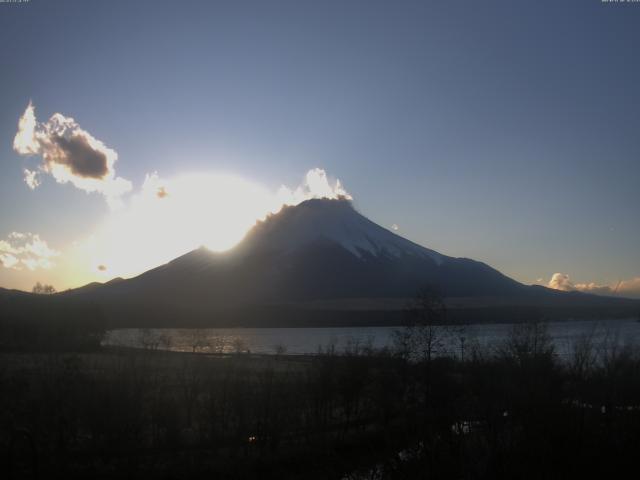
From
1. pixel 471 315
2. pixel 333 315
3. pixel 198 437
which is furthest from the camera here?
pixel 333 315

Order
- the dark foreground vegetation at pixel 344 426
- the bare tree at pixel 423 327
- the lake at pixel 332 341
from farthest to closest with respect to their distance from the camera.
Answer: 1. the lake at pixel 332 341
2. the bare tree at pixel 423 327
3. the dark foreground vegetation at pixel 344 426

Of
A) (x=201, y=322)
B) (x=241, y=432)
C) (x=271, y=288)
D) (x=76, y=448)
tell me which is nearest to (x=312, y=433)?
(x=241, y=432)

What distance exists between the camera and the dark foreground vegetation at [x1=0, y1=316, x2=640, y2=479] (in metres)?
12.3

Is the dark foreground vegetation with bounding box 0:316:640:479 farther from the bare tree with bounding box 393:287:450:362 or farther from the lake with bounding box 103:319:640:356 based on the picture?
the lake with bounding box 103:319:640:356

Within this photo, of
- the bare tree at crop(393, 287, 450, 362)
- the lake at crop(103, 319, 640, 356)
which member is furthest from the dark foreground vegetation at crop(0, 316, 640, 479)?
the lake at crop(103, 319, 640, 356)

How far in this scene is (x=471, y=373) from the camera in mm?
31203

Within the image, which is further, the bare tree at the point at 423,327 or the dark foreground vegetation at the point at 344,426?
the bare tree at the point at 423,327

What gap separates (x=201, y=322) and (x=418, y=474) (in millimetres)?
122311

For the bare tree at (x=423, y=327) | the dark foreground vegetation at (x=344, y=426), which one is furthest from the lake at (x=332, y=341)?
the dark foreground vegetation at (x=344, y=426)

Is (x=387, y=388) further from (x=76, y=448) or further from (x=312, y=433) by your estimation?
(x=76, y=448)

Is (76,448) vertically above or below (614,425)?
below

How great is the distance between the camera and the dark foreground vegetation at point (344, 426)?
40.4 feet

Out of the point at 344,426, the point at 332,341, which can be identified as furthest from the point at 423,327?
the point at 332,341

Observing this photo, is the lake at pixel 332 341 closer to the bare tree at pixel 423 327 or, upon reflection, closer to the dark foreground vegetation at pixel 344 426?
the bare tree at pixel 423 327
